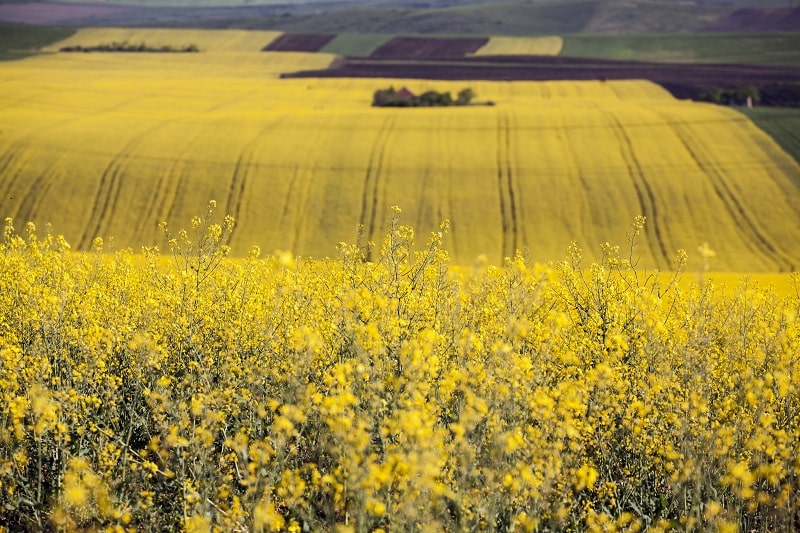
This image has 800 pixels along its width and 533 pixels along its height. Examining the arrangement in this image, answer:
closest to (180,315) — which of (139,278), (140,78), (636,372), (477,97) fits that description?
(139,278)

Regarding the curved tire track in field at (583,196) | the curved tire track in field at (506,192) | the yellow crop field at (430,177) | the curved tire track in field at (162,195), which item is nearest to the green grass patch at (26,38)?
the yellow crop field at (430,177)

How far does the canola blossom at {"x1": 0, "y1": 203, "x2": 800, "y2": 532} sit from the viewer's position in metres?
9.70

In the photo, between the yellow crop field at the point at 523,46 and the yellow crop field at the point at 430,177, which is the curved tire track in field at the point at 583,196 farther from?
the yellow crop field at the point at 523,46

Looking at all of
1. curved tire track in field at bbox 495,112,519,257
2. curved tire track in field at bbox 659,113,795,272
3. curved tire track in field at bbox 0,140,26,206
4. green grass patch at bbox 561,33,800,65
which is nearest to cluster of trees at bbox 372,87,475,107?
curved tire track in field at bbox 495,112,519,257

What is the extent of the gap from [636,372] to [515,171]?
3810 cm

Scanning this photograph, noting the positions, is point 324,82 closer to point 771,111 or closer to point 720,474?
point 771,111

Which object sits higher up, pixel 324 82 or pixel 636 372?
pixel 636 372

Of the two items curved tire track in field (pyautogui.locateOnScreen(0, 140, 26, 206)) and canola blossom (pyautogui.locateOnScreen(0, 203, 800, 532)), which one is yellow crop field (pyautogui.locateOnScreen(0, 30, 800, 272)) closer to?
curved tire track in field (pyautogui.locateOnScreen(0, 140, 26, 206))

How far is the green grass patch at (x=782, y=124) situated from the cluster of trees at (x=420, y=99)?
22.9m

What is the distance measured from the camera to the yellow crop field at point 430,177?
44719mm

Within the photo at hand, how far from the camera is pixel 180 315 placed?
1575cm

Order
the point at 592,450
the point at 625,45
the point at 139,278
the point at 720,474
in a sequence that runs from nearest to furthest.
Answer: the point at 720,474, the point at 592,450, the point at 139,278, the point at 625,45

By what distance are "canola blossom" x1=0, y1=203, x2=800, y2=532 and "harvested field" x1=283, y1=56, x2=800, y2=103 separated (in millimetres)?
70189

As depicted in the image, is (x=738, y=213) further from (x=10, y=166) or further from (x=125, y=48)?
(x=125, y=48)
